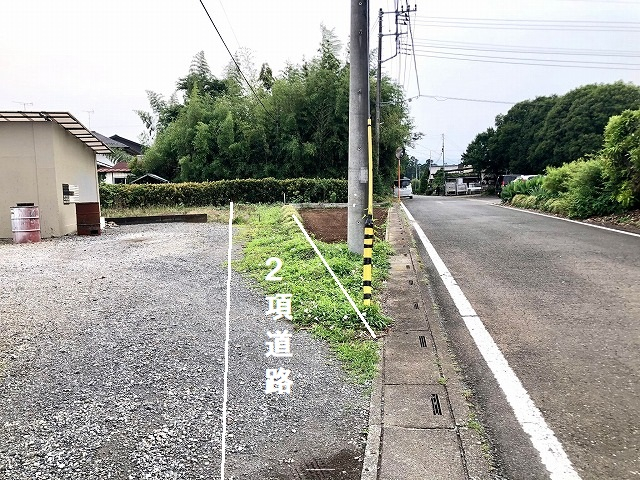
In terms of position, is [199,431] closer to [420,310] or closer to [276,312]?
[276,312]

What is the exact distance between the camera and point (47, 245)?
429 inches

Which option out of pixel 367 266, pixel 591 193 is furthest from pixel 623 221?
pixel 367 266

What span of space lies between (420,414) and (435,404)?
0.15 metres

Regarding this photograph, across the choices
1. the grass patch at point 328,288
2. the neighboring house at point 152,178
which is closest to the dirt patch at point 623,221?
the grass patch at point 328,288

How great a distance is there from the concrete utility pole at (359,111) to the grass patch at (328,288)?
784 mm

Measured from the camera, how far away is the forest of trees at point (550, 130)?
114ft

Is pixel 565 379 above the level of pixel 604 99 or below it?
below

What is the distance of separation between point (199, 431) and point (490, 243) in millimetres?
6991

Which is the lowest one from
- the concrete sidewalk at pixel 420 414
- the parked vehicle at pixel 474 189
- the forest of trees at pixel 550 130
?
the concrete sidewalk at pixel 420 414

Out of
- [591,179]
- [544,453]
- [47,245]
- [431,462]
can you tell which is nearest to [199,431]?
[431,462]

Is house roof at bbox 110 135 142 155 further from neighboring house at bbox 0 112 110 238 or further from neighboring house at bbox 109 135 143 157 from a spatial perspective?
neighboring house at bbox 0 112 110 238

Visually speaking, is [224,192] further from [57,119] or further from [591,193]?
[591,193]

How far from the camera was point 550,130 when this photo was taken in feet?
123

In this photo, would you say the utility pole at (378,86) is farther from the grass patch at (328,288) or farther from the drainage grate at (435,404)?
the drainage grate at (435,404)
